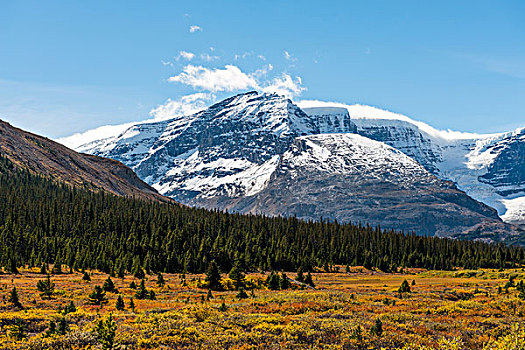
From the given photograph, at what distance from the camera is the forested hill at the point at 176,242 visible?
4576 inches

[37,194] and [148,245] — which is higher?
[37,194]

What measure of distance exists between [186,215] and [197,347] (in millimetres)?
153096

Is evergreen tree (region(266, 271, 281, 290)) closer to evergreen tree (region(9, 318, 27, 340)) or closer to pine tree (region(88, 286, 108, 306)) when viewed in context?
pine tree (region(88, 286, 108, 306))

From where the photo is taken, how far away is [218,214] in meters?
191

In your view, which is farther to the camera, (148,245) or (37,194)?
(37,194)

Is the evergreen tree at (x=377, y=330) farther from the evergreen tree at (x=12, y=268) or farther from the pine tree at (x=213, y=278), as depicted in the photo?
the evergreen tree at (x=12, y=268)

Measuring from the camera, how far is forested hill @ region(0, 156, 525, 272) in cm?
11623

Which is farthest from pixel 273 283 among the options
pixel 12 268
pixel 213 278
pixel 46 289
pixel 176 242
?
pixel 176 242

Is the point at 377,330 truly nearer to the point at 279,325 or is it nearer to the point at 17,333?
the point at 279,325

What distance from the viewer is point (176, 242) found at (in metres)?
134

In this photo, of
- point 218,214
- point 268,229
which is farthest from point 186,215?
point 268,229

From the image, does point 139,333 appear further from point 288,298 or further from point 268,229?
point 268,229

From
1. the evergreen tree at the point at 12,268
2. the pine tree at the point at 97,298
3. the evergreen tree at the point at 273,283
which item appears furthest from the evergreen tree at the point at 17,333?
the evergreen tree at the point at 12,268

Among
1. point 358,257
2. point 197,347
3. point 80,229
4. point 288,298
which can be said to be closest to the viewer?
point 197,347
